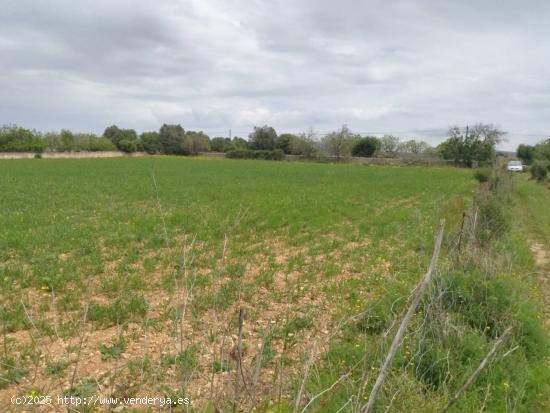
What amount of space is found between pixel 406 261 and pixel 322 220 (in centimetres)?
562

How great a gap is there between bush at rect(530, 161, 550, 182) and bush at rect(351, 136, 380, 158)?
57.2 metres

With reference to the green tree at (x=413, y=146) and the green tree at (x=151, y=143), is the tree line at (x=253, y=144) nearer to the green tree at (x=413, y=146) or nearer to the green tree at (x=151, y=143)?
the green tree at (x=151, y=143)

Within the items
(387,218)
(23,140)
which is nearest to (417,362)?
(387,218)

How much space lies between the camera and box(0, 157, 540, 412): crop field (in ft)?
11.4

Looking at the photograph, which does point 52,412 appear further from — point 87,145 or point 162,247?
point 87,145

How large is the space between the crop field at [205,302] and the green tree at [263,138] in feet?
274

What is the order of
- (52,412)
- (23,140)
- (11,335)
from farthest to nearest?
1. (23,140)
2. (11,335)
3. (52,412)

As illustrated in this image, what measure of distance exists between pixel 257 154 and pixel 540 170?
61.8 meters

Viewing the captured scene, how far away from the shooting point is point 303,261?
29.1 feet

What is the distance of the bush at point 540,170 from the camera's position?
36384mm

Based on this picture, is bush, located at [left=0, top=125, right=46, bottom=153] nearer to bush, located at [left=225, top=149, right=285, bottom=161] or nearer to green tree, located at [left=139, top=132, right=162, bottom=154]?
green tree, located at [left=139, top=132, right=162, bottom=154]

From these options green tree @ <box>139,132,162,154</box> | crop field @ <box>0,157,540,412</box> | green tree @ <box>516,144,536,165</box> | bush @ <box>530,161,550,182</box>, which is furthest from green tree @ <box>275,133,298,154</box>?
crop field @ <box>0,157,540,412</box>

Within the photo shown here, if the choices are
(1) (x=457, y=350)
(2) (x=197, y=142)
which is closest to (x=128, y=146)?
(2) (x=197, y=142)

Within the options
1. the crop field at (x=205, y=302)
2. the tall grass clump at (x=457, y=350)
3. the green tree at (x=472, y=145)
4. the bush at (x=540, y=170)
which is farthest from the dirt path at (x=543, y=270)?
the green tree at (x=472, y=145)
